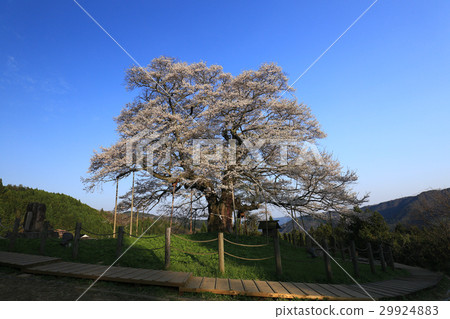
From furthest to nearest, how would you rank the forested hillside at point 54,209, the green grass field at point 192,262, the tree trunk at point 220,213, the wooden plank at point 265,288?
1. the forested hillside at point 54,209
2. the tree trunk at point 220,213
3. the green grass field at point 192,262
4. the wooden plank at point 265,288

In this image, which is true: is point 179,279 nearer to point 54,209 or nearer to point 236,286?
point 236,286

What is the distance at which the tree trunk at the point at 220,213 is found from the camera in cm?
1713

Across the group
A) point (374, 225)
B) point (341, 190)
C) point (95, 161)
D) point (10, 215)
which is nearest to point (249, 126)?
point (341, 190)

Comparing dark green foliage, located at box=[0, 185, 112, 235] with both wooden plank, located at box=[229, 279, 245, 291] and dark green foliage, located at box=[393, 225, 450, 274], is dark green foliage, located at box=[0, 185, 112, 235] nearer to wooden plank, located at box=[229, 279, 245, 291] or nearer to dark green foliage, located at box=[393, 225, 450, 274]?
wooden plank, located at box=[229, 279, 245, 291]

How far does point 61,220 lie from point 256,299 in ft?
125

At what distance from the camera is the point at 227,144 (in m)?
17.1

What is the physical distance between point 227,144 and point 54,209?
33.1 meters

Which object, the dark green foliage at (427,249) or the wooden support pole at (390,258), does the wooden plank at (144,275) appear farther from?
the dark green foliage at (427,249)

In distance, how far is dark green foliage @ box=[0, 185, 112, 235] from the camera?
32156mm

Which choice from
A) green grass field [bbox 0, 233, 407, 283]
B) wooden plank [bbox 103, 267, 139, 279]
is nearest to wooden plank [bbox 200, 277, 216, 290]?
green grass field [bbox 0, 233, 407, 283]

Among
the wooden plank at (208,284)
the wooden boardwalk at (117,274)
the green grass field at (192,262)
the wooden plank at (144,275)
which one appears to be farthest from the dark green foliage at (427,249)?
the wooden plank at (144,275)

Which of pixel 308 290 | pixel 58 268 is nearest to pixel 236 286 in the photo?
pixel 308 290

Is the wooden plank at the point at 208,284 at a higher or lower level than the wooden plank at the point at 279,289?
higher

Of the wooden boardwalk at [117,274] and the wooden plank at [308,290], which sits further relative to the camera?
the wooden boardwalk at [117,274]
